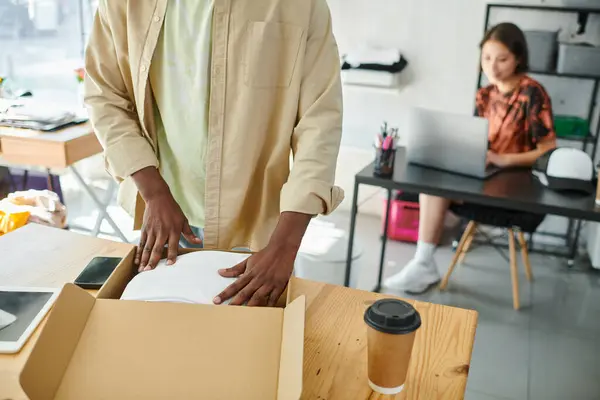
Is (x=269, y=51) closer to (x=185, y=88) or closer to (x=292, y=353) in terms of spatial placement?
(x=185, y=88)

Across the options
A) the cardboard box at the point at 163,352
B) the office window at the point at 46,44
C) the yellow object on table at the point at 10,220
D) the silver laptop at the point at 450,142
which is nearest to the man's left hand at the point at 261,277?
the cardboard box at the point at 163,352

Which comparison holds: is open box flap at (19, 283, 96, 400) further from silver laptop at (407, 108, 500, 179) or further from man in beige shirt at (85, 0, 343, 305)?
silver laptop at (407, 108, 500, 179)

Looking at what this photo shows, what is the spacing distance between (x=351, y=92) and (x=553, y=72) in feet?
4.25

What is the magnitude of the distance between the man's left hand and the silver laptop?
5.02 ft

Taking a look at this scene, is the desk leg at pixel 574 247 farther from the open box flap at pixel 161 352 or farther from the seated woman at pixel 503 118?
the open box flap at pixel 161 352

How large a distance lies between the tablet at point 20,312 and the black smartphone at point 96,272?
56 mm

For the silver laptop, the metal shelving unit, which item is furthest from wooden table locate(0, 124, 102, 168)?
the metal shelving unit

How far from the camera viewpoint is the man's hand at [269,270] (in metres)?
0.99

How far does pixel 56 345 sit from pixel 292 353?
305mm

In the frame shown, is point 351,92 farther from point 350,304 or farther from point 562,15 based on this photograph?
point 350,304

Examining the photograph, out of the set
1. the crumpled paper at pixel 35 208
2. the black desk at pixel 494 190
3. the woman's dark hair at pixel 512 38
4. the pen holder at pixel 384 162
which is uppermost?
the woman's dark hair at pixel 512 38

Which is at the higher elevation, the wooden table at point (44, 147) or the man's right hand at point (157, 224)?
the man's right hand at point (157, 224)

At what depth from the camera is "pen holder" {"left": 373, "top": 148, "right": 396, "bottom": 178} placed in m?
2.52

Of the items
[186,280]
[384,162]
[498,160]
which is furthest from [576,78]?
[186,280]
